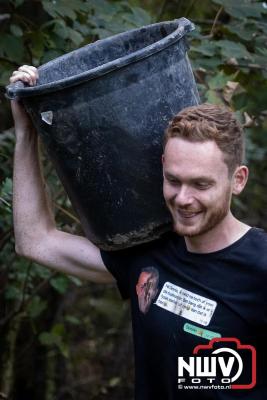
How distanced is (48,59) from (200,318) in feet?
→ 4.48

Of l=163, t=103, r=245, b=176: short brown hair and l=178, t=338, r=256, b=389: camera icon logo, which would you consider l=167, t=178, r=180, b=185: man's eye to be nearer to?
l=163, t=103, r=245, b=176: short brown hair

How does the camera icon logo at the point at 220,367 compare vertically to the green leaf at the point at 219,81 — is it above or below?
below

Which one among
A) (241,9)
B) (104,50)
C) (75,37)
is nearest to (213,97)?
(241,9)

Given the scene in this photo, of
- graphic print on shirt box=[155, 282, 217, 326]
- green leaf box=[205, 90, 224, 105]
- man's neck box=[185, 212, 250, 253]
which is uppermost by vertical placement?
green leaf box=[205, 90, 224, 105]

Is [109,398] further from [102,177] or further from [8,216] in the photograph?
[102,177]

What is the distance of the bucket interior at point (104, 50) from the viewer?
9.06 feet

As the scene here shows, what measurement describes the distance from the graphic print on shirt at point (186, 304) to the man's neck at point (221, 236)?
136mm

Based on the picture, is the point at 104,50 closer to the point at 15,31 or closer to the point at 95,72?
the point at 95,72

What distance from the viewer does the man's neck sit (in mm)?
2461

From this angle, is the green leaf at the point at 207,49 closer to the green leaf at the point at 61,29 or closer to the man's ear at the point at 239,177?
the green leaf at the point at 61,29

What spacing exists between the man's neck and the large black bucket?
149 millimetres

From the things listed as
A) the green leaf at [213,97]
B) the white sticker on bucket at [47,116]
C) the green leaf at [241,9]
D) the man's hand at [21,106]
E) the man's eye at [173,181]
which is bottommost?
the man's eye at [173,181]

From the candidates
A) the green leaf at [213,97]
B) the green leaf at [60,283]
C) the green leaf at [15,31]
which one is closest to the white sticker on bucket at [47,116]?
the green leaf at [15,31]

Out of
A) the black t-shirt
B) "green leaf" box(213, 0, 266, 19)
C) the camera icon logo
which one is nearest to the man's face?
the black t-shirt
